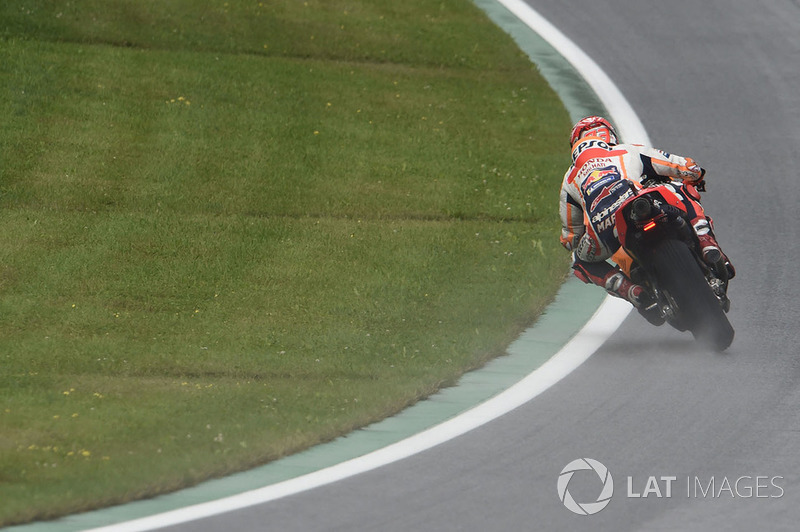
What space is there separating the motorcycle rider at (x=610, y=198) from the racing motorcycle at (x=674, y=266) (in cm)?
9

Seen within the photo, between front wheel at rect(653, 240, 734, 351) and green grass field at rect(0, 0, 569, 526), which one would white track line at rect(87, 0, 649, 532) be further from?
front wheel at rect(653, 240, 734, 351)

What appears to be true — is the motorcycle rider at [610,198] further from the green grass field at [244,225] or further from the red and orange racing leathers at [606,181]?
the green grass field at [244,225]

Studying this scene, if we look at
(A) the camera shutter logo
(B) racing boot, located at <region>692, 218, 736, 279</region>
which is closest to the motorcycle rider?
(B) racing boot, located at <region>692, 218, 736, 279</region>

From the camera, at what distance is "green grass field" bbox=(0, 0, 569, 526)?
24.2 feet

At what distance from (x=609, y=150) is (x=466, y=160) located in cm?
388

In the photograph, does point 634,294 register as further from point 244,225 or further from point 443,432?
point 244,225

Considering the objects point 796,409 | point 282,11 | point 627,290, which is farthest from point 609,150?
point 282,11

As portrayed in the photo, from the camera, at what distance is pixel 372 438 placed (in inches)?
283

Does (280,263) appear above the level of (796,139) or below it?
below

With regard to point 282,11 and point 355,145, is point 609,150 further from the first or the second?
point 282,11

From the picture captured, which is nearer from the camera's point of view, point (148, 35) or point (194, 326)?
point (194, 326)

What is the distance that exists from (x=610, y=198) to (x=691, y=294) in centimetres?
101

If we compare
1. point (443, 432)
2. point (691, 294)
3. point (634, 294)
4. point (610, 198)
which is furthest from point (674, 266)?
point (443, 432)

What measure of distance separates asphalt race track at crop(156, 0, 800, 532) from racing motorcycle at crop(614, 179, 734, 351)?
29cm
